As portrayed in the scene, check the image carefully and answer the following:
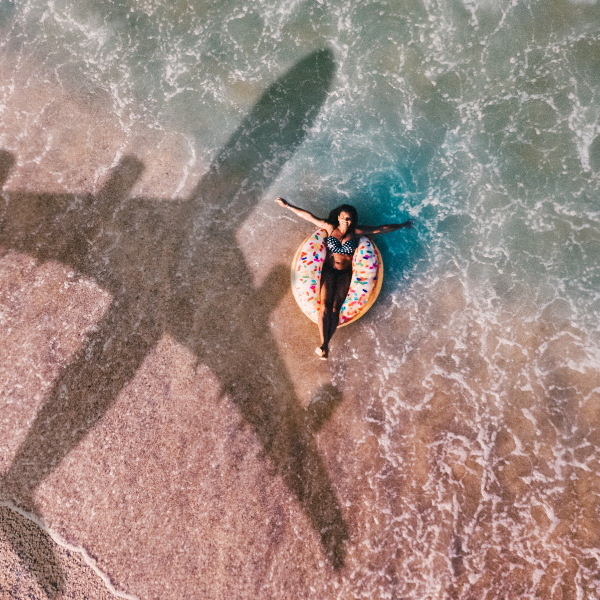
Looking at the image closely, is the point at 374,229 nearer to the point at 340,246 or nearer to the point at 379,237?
the point at 340,246

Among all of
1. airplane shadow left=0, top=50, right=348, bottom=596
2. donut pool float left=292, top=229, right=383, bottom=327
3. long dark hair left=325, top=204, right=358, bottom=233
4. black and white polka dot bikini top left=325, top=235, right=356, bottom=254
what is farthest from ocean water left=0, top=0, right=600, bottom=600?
black and white polka dot bikini top left=325, top=235, right=356, bottom=254

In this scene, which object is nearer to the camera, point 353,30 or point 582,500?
point 582,500

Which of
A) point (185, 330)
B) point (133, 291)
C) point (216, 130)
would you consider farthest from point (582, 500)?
point (216, 130)

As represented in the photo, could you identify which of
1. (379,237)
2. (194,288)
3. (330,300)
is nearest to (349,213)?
(379,237)

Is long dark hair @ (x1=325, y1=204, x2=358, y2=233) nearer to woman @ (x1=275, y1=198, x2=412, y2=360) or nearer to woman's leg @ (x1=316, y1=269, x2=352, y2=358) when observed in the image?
woman @ (x1=275, y1=198, x2=412, y2=360)

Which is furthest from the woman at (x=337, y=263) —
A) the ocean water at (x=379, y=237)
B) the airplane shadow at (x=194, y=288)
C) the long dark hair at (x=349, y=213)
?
the airplane shadow at (x=194, y=288)

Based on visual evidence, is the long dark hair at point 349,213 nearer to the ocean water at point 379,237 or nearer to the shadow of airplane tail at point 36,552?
the ocean water at point 379,237

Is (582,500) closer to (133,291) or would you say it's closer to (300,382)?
(300,382)
